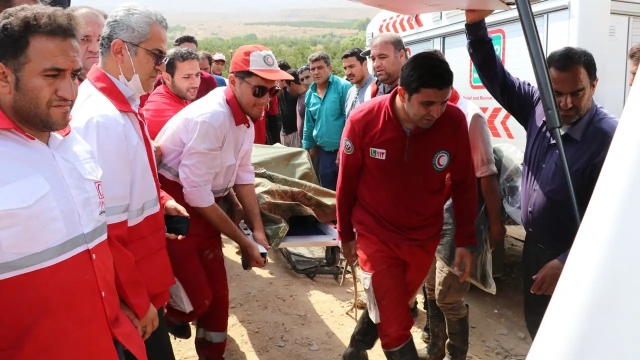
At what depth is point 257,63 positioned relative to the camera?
278 centimetres

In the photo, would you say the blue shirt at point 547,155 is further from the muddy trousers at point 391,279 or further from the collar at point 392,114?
the muddy trousers at point 391,279

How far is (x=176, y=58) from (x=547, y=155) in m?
2.90

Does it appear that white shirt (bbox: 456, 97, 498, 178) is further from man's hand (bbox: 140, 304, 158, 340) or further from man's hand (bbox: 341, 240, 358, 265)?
man's hand (bbox: 140, 304, 158, 340)

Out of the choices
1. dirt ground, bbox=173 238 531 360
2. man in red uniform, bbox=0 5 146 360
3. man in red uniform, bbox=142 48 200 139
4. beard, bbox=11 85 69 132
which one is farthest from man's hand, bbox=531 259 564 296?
man in red uniform, bbox=142 48 200 139

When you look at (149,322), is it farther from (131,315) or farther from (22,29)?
(22,29)

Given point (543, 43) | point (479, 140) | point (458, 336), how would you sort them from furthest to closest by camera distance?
point (543, 43)
point (458, 336)
point (479, 140)

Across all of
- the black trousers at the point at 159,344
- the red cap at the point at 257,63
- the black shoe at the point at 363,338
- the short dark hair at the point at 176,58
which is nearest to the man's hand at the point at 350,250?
the black shoe at the point at 363,338

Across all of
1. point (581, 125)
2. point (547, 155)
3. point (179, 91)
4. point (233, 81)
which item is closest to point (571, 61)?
point (581, 125)

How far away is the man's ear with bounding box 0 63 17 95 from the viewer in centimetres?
145

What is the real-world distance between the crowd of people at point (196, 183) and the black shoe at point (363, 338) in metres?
0.01

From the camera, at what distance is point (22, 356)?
55.7 inches

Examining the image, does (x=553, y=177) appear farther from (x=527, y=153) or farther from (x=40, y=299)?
(x=40, y=299)

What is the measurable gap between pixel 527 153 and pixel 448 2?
3.07ft

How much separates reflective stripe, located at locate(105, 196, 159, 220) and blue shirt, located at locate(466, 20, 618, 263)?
1819mm
